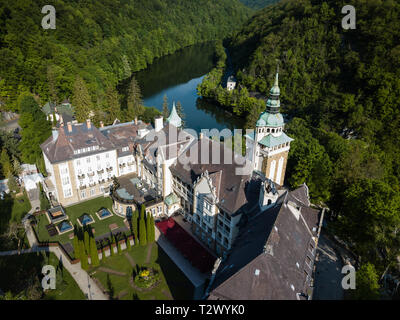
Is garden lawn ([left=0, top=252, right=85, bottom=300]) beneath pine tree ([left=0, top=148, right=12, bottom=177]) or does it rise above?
beneath

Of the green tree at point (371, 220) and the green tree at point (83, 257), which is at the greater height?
the green tree at point (371, 220)

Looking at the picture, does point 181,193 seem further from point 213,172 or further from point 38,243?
point 38,243

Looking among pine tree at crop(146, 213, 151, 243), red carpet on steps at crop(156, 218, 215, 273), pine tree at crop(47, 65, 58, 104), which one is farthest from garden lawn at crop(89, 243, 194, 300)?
pine tree at crop(47, 65, 58, 104)

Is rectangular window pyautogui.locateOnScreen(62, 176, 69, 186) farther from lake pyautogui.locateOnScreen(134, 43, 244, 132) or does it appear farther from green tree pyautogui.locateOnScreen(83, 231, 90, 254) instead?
lake pyautogui.locateOnScreen(134, 43, 244, 132)

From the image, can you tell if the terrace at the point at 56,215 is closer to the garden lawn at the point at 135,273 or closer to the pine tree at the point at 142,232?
the garden lawn at the point at 135,273

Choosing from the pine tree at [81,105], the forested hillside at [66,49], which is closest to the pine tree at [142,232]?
the pine tree at [81,105]

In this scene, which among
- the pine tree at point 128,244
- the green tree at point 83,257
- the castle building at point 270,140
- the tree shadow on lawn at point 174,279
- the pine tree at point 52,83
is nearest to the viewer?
the tree shadow on lawn at point 174,279
